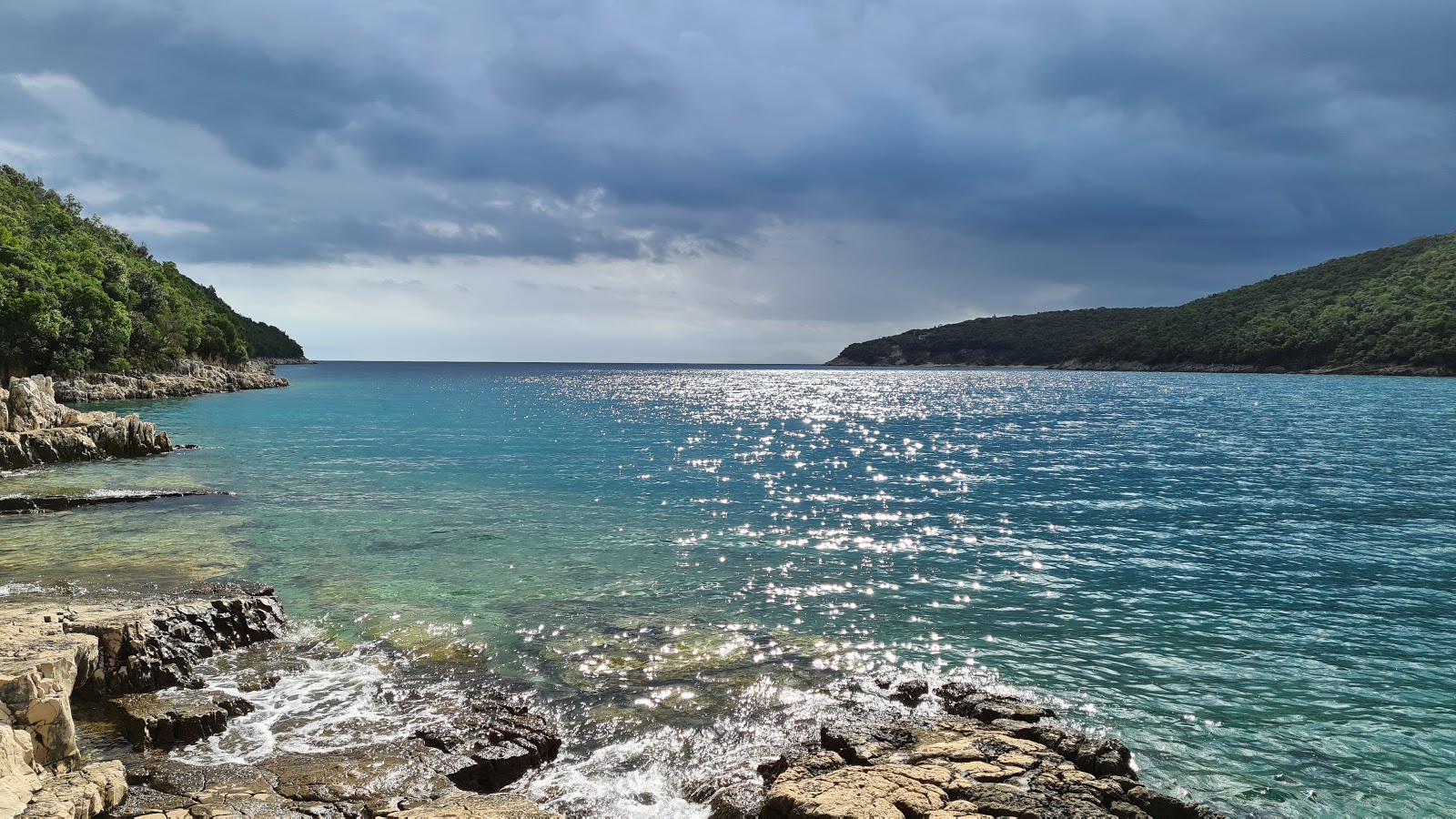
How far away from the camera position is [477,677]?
47.8ft

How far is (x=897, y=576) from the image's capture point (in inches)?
877

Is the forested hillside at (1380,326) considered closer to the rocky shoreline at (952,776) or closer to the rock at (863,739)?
the rocky shoreline at (952,776)

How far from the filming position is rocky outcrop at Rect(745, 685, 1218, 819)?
874 centimetres

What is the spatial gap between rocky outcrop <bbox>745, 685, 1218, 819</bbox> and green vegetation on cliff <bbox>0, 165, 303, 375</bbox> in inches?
3866

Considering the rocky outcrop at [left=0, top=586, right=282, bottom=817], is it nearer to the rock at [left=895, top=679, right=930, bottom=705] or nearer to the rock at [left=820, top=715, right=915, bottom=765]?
the rock at [left=820, top=715, right=915, bottom=765]

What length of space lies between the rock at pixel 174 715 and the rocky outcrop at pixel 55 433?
131ft

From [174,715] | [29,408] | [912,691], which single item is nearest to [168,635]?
[174,715]

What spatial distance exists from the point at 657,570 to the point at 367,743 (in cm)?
1175

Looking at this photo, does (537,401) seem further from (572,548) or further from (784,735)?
(784,735)

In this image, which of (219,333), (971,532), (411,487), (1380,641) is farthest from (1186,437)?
(219,333)

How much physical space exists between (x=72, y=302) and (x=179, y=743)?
100 metres

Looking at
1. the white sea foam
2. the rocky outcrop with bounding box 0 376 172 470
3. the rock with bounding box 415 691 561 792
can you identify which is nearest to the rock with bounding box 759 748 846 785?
the rock with bounding box 415 691 561 792

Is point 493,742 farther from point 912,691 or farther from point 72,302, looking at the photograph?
point 72,302

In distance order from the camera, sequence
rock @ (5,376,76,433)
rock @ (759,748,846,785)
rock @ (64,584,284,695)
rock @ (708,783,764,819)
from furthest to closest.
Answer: rock @ (5,376,76,433), rock @ (64,584,284,695), rock @ (759,748,846,785), rock @ (708,783,764,819)
